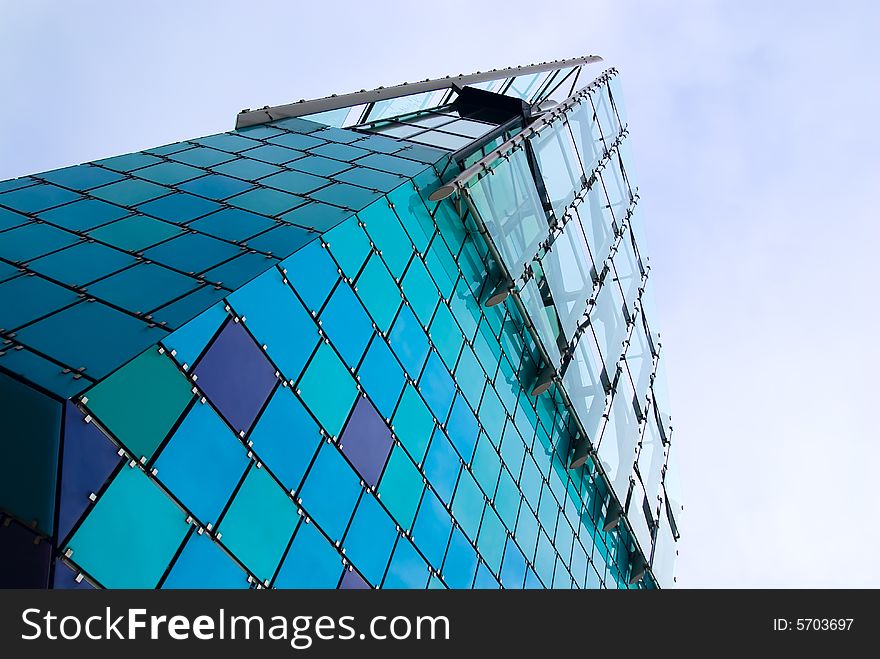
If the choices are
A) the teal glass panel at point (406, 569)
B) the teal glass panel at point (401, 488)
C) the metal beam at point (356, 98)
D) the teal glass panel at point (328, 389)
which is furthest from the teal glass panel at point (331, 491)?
the metal beam at point (356, 98)

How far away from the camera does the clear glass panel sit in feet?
71.2

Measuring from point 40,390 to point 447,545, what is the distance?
1039cm

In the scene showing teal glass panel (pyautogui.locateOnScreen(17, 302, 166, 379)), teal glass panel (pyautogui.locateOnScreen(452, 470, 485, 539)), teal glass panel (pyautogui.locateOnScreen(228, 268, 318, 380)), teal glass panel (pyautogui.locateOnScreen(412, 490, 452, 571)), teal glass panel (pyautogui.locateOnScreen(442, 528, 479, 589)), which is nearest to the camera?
teal glass panel (pyautogui.locateOnScreen(17, 302, 166, 379))

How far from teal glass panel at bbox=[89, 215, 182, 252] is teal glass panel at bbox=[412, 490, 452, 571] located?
7633mm

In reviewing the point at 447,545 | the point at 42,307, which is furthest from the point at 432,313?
the point at 42,307

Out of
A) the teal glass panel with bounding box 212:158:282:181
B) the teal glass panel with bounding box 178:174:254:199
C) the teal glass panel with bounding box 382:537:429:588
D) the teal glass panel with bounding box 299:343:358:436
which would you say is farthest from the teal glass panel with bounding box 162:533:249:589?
the teal glass panel with bounding box 212:158:282:181

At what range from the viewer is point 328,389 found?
45.8 ft

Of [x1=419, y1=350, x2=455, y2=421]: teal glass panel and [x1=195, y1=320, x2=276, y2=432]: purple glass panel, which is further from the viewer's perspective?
[x1=419, y1=350, x2=455, y2=421]: teal glass panel

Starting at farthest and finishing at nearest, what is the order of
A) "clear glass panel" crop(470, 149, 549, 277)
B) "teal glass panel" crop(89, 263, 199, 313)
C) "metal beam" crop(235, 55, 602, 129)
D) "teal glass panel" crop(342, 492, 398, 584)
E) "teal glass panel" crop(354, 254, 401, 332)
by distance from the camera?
1. "metal beam" crop(235, 55, 602, 129)
2. "clear glass panel" crop(470, 149, 549, 277)
3. "teal glass panel" crop(354, 254, 401, 332)
4. "teal glass panel" crop(342, 492, 398, 584)
5. "teal glass panel" crop(89, 263, 199, 313)

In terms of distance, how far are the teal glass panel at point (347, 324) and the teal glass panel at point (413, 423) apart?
1.73 metres

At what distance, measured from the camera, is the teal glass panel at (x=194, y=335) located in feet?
35.5

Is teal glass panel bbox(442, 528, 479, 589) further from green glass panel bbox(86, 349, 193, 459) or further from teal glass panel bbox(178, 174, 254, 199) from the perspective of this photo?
teal glass panel bbox(178, 174, 254, 199)
